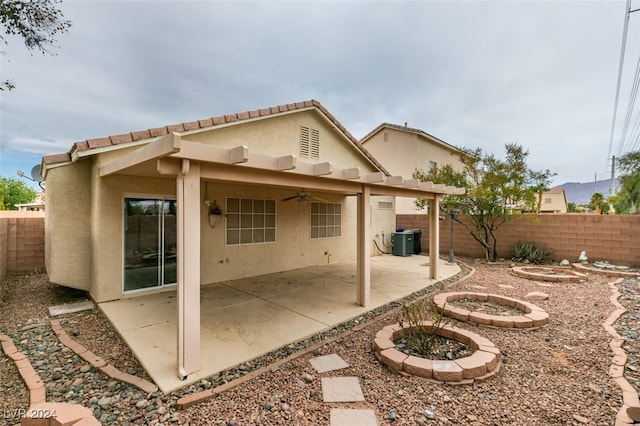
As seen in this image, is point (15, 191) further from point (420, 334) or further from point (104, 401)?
point (420, 334)

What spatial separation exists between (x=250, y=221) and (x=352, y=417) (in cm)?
722

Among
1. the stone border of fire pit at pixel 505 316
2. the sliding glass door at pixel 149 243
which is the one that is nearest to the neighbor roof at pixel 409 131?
the stone border of fire pit at pixel 505 316

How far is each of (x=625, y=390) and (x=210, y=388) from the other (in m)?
5.09

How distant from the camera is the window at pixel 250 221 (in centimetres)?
912

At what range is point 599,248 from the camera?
11531mm

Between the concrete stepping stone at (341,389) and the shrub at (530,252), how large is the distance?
11979 mm

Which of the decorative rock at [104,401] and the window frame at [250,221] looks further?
the window frame at [250,221]

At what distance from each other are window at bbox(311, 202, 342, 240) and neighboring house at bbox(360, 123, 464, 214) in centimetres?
859

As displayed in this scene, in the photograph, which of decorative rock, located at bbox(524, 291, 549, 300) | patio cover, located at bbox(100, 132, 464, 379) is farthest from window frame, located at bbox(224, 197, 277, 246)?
decorative rock, located at bbox(524, 291, 549, 300)

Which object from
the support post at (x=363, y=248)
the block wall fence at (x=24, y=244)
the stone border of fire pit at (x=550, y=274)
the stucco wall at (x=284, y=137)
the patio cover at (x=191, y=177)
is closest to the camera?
the patio cover at (x=191, y=177)

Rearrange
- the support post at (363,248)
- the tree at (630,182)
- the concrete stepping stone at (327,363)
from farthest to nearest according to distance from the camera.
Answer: the tree at (630,182)
the support post at (363,248)
the concrete stepping stone at (327,363)

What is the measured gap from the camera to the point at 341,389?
366 centimetres

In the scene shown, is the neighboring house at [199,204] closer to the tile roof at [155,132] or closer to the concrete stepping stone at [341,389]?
the tile roof at [155,132]

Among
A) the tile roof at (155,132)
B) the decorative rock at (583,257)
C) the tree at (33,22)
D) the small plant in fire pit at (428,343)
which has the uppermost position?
the tree at (33,22)
